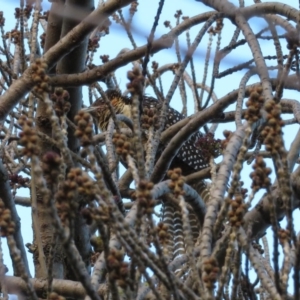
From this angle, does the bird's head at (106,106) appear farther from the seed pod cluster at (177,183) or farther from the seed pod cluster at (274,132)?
the seed pod cluster at (274,132)

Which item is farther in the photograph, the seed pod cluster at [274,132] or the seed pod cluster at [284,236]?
the seed pod cluster at [284,236]

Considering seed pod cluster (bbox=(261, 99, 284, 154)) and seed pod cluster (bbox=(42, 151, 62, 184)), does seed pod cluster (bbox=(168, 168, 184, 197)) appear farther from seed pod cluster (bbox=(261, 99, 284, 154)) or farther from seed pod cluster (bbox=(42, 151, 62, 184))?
seed pod cluster (bbox=(42, 151, 62, 184))

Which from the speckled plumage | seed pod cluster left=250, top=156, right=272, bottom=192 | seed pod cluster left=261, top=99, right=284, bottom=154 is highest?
the speckled plumage

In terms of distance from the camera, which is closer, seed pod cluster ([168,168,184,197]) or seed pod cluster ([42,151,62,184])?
seed pod cluster ([42,151,62,184])

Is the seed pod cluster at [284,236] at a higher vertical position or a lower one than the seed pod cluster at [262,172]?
lower

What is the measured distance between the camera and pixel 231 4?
301cm

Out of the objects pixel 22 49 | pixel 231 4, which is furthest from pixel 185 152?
pixel 231 4

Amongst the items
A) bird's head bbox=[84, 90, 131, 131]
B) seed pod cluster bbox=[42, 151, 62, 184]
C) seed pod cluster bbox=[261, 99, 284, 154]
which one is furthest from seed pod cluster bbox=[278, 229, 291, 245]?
bird's head bbox=[84, 90, 131, 131]

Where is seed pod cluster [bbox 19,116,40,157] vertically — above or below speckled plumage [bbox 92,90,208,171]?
below

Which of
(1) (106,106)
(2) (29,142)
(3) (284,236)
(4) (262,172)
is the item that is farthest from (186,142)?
(2) (29,142)

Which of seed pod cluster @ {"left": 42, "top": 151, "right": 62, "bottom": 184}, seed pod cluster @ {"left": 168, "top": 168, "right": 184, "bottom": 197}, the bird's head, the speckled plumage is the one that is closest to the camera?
seed pod cluster @ {"left": 42, "top": 151, "right": 62, "bottom": 184}

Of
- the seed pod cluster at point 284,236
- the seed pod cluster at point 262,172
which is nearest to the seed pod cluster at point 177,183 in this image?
the seed pod cluster at point 262,172

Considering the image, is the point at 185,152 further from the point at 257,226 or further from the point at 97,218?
the point at 97,218

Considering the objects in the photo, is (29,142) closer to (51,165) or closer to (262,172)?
(51,165)
